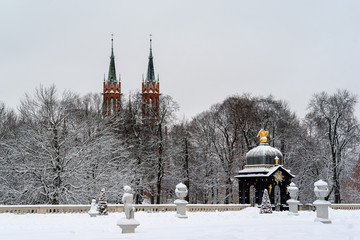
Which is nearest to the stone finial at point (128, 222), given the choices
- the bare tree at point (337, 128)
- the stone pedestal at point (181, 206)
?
the stone pedestal at point (181, 206)

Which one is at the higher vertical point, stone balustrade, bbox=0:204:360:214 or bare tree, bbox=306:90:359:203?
bare tree, bbox=306:90:359:203

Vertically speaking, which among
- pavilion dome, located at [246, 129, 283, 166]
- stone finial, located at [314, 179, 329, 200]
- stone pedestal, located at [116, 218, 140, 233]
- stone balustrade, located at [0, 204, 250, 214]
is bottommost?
stone pedestal, located at [116, 218, 140, 233]

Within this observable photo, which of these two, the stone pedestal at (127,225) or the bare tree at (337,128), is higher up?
the bare tree at (337,128)

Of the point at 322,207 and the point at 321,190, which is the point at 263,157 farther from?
the point at 322,207

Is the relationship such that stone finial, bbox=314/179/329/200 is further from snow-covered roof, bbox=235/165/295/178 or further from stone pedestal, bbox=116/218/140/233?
stone pedestal, bbox=116/218/140/233

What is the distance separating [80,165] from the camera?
34.3m

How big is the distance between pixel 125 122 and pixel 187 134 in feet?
23.6

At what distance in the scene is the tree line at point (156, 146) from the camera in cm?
3441

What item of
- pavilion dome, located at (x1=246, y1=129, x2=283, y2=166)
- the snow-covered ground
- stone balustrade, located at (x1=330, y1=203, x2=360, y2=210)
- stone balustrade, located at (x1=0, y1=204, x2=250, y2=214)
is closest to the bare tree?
stone balustrade, located at (x1=330, y1=203, x2=360, y2=210)

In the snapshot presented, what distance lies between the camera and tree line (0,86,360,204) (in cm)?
3441

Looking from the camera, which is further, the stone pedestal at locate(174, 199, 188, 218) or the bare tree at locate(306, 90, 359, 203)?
the bare tree at locate(306, 90, 359, 203)

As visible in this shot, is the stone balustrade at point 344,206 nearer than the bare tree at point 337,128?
Yes

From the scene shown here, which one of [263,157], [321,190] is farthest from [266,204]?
[321,190]

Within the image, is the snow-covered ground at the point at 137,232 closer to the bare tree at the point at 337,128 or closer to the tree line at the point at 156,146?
the tree line at the point at 156,146
